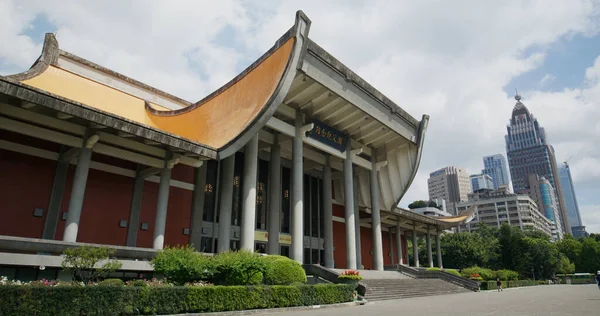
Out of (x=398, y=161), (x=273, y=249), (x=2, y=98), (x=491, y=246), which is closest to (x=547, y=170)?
(x=491, y=246)

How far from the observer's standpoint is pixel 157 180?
17859 mm

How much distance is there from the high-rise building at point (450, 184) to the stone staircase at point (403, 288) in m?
148

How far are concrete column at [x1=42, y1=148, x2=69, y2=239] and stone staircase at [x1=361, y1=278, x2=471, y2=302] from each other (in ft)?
41.7

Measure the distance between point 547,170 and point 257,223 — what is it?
18341 cm

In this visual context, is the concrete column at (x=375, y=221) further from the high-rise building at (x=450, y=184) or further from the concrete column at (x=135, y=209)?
the high-rise building at (x=450, y=184)

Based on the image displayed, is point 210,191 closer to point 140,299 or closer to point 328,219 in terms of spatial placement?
point 328,219

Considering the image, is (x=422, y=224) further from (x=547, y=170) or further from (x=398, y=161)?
(x=547, y=170)

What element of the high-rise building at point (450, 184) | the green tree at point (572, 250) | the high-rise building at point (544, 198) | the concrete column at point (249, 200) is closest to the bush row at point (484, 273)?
the concrete column at point (249, 200)

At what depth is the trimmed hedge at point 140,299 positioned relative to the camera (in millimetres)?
7496

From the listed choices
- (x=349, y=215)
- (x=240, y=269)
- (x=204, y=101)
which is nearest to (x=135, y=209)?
(x=204, y=101)

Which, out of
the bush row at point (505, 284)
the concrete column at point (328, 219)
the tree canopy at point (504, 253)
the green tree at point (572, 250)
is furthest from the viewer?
the green tree at point (572, 250)

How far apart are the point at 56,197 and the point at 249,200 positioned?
7483 millimetres

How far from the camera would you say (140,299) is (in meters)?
9.05

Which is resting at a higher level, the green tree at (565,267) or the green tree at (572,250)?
the green tree at (572,250)
